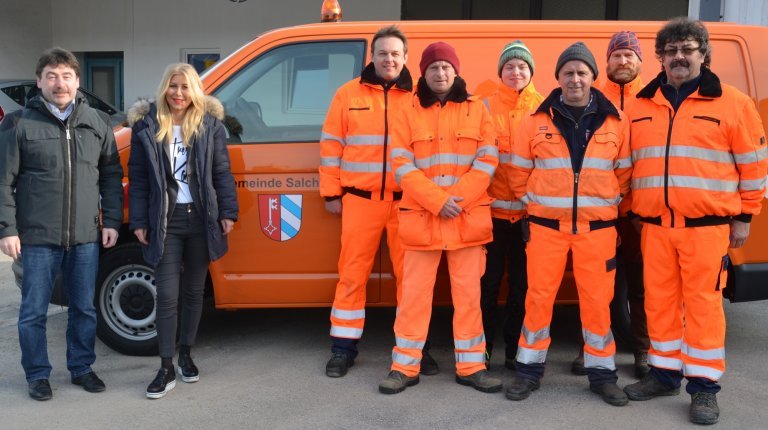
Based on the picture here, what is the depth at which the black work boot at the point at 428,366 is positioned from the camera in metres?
4.55

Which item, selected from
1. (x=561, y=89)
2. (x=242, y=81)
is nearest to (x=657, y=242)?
(x=561, y=89)

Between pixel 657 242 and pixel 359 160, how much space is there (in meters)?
1.72

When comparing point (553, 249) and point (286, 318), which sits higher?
point (553, 249)

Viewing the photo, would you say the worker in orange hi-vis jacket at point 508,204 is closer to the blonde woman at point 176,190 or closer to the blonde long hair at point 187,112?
the blonde woman at point 176,190

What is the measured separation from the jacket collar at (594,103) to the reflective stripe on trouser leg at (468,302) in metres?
0.86

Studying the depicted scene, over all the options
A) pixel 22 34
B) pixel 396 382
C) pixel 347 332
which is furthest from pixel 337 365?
pixel 22 34

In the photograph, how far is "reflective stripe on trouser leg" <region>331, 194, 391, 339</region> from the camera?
4391mm

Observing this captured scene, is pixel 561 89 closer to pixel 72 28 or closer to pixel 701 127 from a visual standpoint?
pixel 701 127

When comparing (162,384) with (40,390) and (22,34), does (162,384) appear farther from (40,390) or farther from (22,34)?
(22,34)

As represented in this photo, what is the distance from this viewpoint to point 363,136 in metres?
4.36

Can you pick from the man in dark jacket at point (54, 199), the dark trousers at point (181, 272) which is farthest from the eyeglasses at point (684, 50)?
the man in dark jacket at point (54, 199)

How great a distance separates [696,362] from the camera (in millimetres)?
3936

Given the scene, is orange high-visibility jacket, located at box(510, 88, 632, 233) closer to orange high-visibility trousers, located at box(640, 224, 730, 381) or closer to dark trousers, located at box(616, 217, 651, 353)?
orange high-visibility trousers, located at box(640, 224, 730, 381)

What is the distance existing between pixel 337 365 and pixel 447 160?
1.44 m
